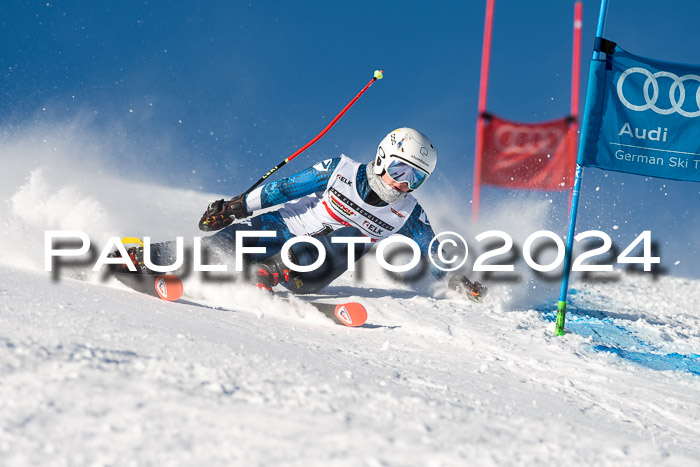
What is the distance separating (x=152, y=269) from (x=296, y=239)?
4.29ft

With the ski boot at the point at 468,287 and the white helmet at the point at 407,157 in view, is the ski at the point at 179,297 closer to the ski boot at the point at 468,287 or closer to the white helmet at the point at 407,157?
the white helmet at the point at 407,157

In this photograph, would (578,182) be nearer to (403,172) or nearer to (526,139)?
(403,172)

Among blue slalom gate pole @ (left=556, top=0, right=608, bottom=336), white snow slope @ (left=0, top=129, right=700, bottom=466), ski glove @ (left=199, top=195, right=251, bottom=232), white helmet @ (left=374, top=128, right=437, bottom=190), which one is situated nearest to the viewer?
white snow slope @ (left=0, top=129, right=700, bottom=466)

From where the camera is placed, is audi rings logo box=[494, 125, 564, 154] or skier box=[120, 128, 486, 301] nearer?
skier box=[120, 128, 486, 301]

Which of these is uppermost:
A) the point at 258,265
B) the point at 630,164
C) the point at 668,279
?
the point at 630,164

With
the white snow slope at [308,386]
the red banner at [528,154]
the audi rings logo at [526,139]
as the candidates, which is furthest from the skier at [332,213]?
the audi rings logo at [526,139]

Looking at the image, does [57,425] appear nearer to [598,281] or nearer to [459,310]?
[459,310]

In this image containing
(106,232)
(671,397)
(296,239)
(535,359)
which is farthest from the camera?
(106,232)

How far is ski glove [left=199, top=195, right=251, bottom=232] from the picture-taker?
17.0 ft

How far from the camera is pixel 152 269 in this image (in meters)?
4.52

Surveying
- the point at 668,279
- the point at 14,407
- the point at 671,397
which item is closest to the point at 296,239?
the point at 671,397

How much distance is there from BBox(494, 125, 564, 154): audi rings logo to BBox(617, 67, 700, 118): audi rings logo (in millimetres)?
7490

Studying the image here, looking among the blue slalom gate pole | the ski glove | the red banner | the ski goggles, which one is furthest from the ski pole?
the red banner

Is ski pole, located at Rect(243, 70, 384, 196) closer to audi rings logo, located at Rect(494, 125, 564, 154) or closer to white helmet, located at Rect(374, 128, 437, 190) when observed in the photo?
white helmet, located at Rect(374, 128, 437, 190)
